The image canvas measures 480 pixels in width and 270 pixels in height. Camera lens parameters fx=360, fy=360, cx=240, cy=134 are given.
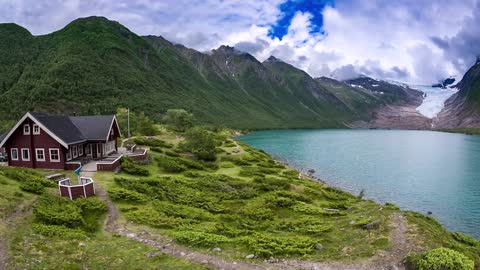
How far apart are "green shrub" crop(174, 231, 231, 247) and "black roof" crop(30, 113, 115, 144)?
2738 centimetres

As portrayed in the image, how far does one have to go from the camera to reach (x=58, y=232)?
23125mm

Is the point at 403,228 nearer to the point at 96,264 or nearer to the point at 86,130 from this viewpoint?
the point at 96,264

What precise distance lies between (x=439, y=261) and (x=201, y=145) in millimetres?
55683

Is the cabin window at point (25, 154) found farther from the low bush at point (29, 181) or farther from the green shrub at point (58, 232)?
the green shrub at point (58, 232)

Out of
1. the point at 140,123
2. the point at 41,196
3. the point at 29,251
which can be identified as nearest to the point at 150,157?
the point at 41,196

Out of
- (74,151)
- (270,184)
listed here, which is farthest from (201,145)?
(74,151)

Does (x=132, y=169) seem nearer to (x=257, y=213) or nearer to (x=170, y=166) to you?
(x=170, y=166)

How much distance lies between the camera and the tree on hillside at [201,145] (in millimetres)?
70000

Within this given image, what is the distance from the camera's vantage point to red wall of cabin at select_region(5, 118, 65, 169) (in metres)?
44.1

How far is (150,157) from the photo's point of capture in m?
57.6

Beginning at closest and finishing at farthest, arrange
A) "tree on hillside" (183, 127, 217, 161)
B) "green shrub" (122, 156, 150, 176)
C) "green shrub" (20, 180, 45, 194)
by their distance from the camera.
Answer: "green shrub" (20, 180, 45, 194), "green shrub" (122, 156, 150, 176), "tree on hillside" (183, 127, 217, 161)

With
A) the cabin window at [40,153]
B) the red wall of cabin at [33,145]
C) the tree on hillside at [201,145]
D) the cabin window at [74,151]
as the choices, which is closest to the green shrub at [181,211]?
the red wall of cabin at [33,145]

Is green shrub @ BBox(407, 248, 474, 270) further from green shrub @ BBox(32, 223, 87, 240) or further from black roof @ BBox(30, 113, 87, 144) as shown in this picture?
black roof @ BBox(30, 113, 87, 144)

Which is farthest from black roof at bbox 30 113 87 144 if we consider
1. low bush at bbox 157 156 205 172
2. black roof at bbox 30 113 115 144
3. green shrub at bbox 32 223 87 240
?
green shrub at bbox 32 223 87 240
